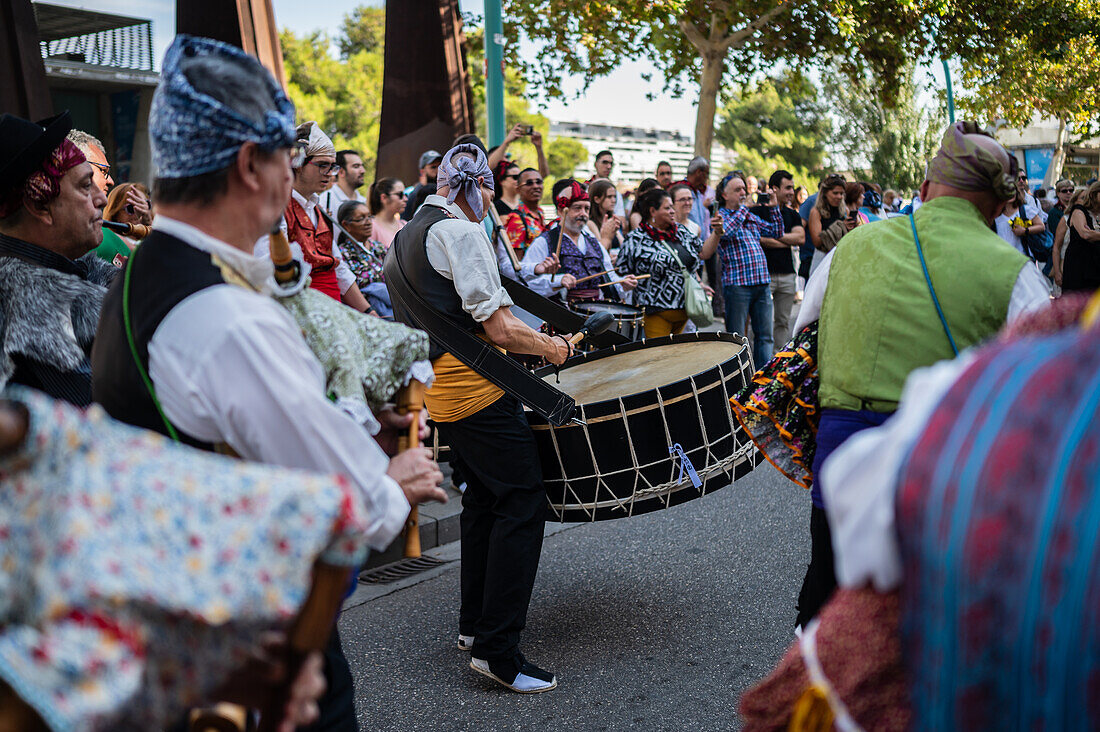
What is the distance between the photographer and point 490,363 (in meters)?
3.62

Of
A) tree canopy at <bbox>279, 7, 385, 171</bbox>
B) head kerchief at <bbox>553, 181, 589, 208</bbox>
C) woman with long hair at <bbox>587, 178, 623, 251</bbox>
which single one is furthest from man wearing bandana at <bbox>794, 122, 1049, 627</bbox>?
tree canopy at <bbox>279, 7, 385, 171</bbox>

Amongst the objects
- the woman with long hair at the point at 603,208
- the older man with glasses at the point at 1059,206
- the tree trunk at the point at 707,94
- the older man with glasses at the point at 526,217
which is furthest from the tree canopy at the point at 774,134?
the older man with glasses at the point at 526,217

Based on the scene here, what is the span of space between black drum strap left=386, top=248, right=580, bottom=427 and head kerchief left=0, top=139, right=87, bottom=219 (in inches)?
51.3

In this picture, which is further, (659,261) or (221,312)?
(659,261)

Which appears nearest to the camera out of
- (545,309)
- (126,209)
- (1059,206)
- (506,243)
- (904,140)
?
(545,309)

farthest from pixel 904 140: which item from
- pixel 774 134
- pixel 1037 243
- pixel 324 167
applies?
pixel 324 167

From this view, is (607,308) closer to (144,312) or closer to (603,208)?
(603,208)

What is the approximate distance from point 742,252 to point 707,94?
889 centimetres

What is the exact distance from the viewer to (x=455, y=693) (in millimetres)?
3686

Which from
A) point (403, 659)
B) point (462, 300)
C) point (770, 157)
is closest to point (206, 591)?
point (462, 300)

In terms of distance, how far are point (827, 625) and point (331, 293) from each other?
422cm

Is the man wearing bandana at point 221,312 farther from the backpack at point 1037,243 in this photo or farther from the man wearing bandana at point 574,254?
the backpack at point 1037,243

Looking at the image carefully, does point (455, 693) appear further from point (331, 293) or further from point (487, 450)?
point (331, 293)

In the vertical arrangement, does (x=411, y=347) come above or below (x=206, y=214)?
below
